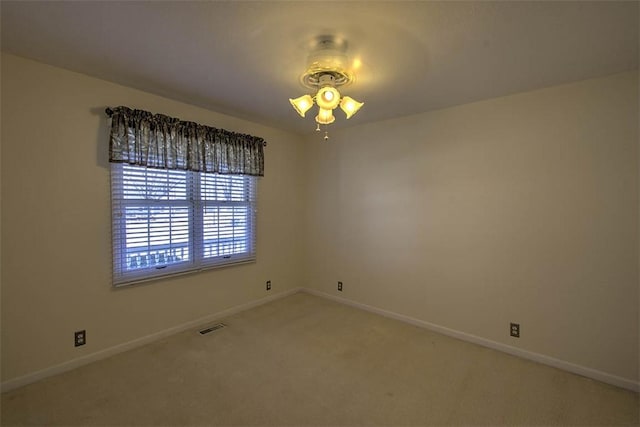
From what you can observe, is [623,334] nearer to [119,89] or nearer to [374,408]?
A: [374,408]

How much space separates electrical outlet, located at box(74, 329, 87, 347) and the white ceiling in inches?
82.6

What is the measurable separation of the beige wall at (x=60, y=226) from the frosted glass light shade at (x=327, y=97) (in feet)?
5.71

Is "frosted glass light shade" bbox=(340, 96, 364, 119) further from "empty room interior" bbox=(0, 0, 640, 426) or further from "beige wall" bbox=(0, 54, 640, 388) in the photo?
"beige wall" bbox=(0, 54, 640, 388)

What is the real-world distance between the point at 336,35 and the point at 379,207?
7.19ft

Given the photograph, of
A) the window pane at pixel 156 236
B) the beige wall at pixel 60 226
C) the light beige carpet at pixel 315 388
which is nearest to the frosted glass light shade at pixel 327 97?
the beige wall at pixel 60 226

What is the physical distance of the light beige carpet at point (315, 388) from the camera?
1.90 meters

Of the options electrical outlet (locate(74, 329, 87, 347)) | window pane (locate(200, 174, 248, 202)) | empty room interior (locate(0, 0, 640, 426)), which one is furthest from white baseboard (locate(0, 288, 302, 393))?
window pane (locate(200, 174, 248, 202))

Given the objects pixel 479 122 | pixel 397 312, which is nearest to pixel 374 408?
pixel 397 312

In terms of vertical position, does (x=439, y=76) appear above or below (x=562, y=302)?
above

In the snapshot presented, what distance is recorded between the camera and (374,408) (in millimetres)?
1990

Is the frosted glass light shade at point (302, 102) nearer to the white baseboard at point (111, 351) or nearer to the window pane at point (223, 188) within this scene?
the window pane at point (223, 188)

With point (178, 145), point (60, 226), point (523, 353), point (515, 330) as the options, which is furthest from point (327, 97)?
point (523, 353)

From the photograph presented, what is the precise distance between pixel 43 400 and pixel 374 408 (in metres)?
2.23

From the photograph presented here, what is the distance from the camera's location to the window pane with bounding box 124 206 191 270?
272 centimetres
